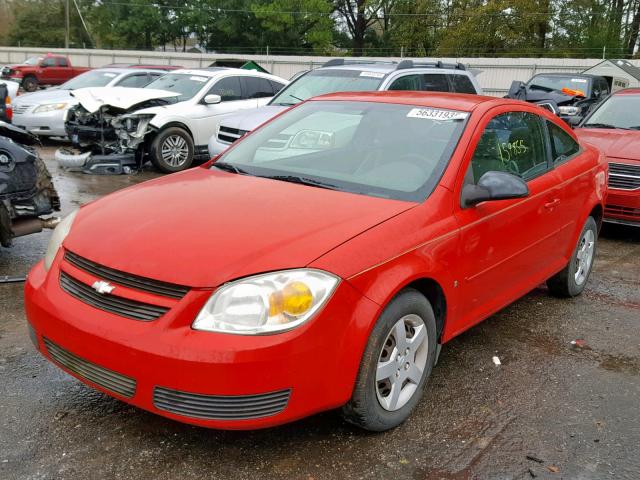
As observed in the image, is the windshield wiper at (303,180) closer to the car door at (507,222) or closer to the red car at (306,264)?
the red car at (306,264)

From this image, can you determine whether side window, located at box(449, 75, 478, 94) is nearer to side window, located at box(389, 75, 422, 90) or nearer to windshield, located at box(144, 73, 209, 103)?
side window, located at box(389, 75, 422, 90)

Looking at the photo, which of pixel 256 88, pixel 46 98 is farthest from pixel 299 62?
pixel 256 88

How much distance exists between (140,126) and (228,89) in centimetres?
202

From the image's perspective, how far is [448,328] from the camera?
3.49 m

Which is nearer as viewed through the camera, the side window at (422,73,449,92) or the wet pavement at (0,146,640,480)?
the wet pavement at (0,146,640,480)

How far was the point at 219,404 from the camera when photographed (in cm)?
258

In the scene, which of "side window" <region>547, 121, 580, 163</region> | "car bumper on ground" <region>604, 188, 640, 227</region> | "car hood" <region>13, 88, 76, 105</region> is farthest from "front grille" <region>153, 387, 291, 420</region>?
"car hood" <region>13, 88, 76, 105</region>

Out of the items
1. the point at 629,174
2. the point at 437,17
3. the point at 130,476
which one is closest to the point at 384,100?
the point at 130,476

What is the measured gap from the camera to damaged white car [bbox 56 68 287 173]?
10188mm

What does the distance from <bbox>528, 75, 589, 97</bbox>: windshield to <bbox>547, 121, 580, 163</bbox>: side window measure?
1089cm

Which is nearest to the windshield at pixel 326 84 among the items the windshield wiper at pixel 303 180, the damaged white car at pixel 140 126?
the damaged white car at pixel 140 126

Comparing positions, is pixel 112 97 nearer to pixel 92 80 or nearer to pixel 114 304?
pixel 92 80

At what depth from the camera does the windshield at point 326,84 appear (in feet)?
28.6

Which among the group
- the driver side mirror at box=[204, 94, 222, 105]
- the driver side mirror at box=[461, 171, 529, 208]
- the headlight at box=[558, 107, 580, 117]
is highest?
the driver side mirror at box=[204, 94, 222, 105]
